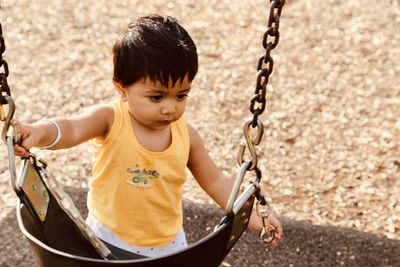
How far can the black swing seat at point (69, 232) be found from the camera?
5.32 feet

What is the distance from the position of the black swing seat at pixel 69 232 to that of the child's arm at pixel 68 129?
0.18ft

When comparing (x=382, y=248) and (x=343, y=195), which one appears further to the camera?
(x=343, y=195)

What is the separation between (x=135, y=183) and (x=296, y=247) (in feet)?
3.77

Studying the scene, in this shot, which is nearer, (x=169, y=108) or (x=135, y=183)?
(x=169, y=108)

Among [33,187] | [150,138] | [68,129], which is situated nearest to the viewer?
[33,187]

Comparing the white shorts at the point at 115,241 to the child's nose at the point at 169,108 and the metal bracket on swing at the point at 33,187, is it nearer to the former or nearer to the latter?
the metal bracket on swing at the point at 33,187

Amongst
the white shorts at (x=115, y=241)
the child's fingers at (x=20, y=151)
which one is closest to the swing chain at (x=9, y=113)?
the child's fingers at (x=20, y=151)

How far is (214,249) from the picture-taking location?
5.78 ft

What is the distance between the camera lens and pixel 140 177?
2141 mm

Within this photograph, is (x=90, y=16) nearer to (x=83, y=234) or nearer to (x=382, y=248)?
(x=382, y=248)

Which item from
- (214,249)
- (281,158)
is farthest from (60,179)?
(214,249)

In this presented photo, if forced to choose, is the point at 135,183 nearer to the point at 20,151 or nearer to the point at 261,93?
the point at 20,151


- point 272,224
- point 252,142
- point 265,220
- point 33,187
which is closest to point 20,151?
point 33,187

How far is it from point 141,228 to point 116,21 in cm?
362
